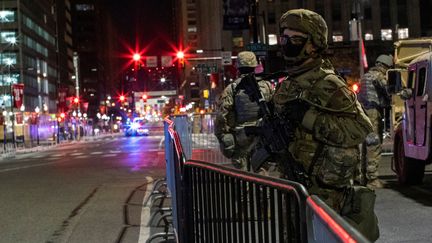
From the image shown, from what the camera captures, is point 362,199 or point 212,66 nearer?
point 362,199

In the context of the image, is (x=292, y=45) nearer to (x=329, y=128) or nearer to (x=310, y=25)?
(x=310, y=25)

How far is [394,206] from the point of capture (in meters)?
8.72

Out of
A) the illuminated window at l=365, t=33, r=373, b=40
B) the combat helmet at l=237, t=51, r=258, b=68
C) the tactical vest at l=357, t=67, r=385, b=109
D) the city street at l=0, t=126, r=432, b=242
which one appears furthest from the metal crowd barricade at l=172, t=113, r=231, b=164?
the illuminated window at l=365, t=33, r=373, b=40

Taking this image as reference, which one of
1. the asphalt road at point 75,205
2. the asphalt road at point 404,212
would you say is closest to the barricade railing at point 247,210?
the asphalt road at point 404,212

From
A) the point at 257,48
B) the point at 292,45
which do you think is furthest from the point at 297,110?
the point at 257,48

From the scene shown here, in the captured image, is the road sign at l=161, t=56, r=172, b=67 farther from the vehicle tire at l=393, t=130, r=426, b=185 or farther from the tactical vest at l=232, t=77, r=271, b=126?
the tactical vest at l=232, t=77, r=271, b=126

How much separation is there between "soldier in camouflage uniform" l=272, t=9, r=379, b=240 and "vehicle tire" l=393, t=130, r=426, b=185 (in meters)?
6.96

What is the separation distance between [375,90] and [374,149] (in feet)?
4.27

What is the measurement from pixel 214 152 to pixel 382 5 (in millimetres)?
68008

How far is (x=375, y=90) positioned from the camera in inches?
381

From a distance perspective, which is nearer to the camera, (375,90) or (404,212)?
(404,212)

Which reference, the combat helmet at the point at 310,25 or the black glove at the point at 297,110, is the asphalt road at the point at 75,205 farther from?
the combat helmet at the point at 310,25

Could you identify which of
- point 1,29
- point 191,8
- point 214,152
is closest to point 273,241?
point 214,152

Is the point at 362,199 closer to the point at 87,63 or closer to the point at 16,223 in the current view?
the point at 16,223
